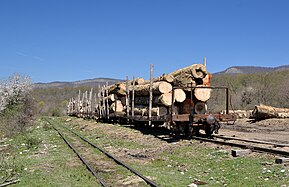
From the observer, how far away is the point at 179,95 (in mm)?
17172

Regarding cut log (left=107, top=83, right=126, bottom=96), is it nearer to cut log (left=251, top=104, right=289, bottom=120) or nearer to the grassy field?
cut log (left=251, top=104, right=289, bottom=120)

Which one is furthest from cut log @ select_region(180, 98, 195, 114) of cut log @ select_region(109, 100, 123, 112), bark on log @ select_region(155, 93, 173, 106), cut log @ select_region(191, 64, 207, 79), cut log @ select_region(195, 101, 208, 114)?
cut log @ select_region(109, 100, 123, 112)

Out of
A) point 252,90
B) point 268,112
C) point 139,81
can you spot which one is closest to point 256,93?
point 252,90

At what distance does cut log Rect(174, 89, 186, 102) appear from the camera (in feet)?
56.1

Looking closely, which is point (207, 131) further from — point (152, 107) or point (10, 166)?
point (10, 166)

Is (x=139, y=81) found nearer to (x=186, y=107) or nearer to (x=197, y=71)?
(x=186, y=107)

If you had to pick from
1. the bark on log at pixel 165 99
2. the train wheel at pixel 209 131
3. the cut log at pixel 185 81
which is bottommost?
the train wheel at pixel 209 131

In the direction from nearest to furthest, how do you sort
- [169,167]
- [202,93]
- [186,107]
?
[169,167] → [202,93] → [186,107]

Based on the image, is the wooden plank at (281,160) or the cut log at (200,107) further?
the cut log at (200,107)

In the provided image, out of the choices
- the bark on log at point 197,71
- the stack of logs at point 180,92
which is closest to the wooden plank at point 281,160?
the stack of logs at point 180,92

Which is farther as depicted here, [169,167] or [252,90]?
[252,90]

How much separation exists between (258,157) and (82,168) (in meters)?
5.23

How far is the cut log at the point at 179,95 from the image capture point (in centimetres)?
1709

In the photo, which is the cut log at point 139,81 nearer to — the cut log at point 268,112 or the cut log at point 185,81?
the cut log at point 185,81
